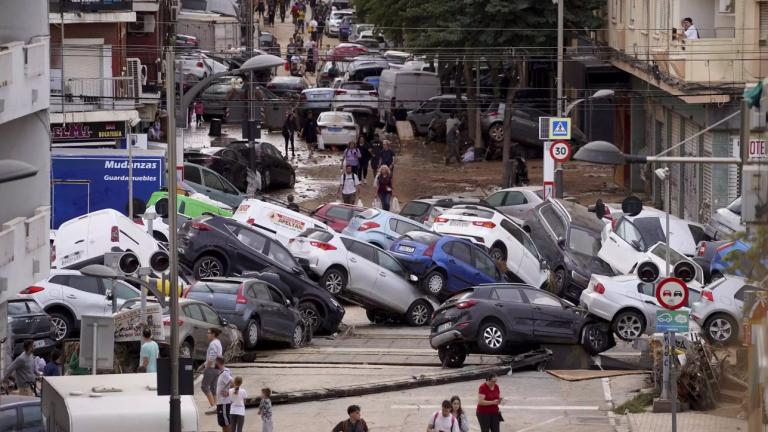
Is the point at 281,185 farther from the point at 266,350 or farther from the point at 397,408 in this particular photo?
the point at 397,408

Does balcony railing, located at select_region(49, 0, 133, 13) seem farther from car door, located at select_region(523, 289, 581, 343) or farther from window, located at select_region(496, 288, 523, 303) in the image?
car door, located at select_region(523, 289, 581, 343)

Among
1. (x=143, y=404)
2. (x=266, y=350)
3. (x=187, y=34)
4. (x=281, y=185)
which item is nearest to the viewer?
(x=143, y=404)

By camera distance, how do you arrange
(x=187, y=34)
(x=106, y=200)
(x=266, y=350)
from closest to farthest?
1. (x=266, y=350)
2. (x=106, y=200)
3. (x=187, y=34)

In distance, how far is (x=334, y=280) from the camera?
106ft

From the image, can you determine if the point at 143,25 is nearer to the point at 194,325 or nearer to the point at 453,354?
the point at 194,325

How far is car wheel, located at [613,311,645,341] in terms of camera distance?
95.2 feet

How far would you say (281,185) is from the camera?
5128cm

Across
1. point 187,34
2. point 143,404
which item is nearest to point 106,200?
point 143,404

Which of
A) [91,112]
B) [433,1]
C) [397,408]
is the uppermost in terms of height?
[433,1]

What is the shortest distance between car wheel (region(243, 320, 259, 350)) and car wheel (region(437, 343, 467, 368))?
3333 mm

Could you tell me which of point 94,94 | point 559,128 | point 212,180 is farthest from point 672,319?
point 94,94

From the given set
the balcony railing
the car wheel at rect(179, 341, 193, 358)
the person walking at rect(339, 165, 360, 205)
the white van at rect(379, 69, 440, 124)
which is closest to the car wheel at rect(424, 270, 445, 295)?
the car wheel at rect(179, 341, 193, 358)

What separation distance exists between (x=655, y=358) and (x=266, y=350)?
7838 millimetres

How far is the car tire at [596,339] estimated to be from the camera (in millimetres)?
28469
